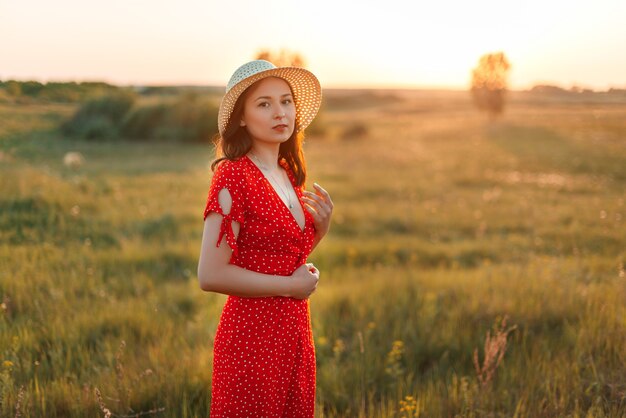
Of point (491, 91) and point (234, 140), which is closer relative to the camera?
point (234, 140)

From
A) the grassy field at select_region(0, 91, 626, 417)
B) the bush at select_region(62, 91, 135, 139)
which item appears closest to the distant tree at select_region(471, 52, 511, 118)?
the bush at select_region(62, 91, 135, 139)

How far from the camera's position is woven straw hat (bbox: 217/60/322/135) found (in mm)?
2453

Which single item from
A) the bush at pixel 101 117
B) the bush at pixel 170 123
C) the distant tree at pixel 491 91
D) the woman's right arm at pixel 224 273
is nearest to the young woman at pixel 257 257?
the woman's right arm at pixel 224 273

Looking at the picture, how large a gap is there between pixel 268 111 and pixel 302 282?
771 mm

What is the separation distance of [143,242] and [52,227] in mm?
1152

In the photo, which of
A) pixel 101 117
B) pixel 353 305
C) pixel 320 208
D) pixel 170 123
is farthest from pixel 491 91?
pixel 320 208

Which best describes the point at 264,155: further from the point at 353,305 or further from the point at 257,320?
the point at 353,305

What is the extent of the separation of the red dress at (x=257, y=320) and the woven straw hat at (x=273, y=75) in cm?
25

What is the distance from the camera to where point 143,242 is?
7719mm

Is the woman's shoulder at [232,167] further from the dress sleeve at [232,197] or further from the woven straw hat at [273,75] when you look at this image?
the woven straw hat at [273,75]

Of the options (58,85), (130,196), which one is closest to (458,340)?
(58,85)

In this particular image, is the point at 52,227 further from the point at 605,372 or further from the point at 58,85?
the point at 605,372

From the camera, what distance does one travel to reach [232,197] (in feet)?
7.77

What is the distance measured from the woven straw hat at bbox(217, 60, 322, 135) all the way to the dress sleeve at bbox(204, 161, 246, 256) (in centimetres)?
25
